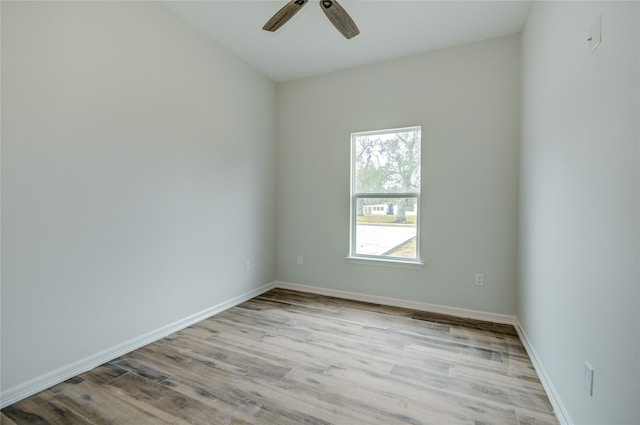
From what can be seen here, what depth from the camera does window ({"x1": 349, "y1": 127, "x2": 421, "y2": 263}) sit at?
3355 millimetres

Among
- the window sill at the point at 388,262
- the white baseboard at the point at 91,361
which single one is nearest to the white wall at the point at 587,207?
the window sill at the point at 388,262

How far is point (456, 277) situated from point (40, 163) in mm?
3602

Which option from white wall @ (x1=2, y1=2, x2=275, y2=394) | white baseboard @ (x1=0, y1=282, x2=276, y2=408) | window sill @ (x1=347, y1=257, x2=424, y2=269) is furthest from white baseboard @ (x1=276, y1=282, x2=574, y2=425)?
white baseboard @ (x1=0, y1=282, x2=276, y2=408)

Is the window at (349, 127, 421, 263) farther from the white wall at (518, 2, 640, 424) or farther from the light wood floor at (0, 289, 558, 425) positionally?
the white wall at (518, 2, 640, 424)

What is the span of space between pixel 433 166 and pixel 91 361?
11.4 ft

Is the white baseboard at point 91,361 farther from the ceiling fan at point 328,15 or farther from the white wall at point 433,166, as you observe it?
the ceiling fan at point 328,15

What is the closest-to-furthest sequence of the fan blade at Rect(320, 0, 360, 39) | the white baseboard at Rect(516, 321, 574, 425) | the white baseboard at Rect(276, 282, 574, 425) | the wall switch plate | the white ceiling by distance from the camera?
the wall switch plate < the white baseboard at Rect(516, 321, 574, 425) < the white baseboard at Rect(276, 282, 574, 425) < the fan blade at Rect(320, 0, 360, 39) < the white ceiling

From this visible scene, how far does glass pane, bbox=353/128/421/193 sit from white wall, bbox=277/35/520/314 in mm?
129

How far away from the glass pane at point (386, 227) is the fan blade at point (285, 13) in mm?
2095

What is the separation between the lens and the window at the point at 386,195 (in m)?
3.36

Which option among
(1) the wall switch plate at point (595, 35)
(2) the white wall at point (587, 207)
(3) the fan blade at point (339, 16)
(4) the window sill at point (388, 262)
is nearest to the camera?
(2) the white wall at point (587, 207)

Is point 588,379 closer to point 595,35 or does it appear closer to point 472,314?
point 595,35

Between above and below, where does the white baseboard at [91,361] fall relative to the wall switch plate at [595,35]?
below

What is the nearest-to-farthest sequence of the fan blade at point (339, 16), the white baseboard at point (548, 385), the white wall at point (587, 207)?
the white wall at point (587, 207)
the white baseboard at point (548, 385)
the fan blade at point (339, 16)
